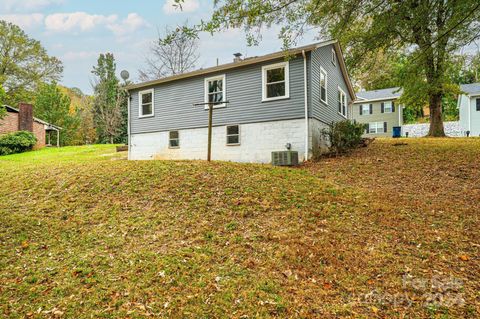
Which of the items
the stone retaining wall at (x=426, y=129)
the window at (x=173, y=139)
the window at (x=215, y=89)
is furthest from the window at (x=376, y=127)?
the window at (x=173, y=139)

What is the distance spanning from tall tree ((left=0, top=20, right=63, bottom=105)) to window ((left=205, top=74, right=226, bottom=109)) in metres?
27.9

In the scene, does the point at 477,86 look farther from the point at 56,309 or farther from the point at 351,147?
the point at 56,309

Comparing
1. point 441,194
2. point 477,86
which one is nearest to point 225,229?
point 441,194

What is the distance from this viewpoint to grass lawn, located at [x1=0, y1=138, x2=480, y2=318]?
3.04 m

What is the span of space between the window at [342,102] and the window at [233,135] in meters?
5.98

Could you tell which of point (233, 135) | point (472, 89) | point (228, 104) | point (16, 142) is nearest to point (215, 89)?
point (228, 104)

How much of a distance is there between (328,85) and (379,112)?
69.6 feet

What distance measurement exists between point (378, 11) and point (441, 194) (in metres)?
5.61

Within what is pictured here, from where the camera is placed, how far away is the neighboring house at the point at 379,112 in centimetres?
3023

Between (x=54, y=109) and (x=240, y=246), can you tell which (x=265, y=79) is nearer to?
(x=240, y=246)

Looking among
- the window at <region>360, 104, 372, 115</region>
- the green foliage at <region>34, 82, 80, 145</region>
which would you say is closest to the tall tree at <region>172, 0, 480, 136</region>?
the window at <region>360, 104, 372, 115</region>

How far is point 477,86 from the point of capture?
2528cm

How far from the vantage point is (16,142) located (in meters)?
21.2

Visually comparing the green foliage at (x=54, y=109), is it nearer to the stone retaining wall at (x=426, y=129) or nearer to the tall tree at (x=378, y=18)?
the tall tree at (x=378, y=18)
